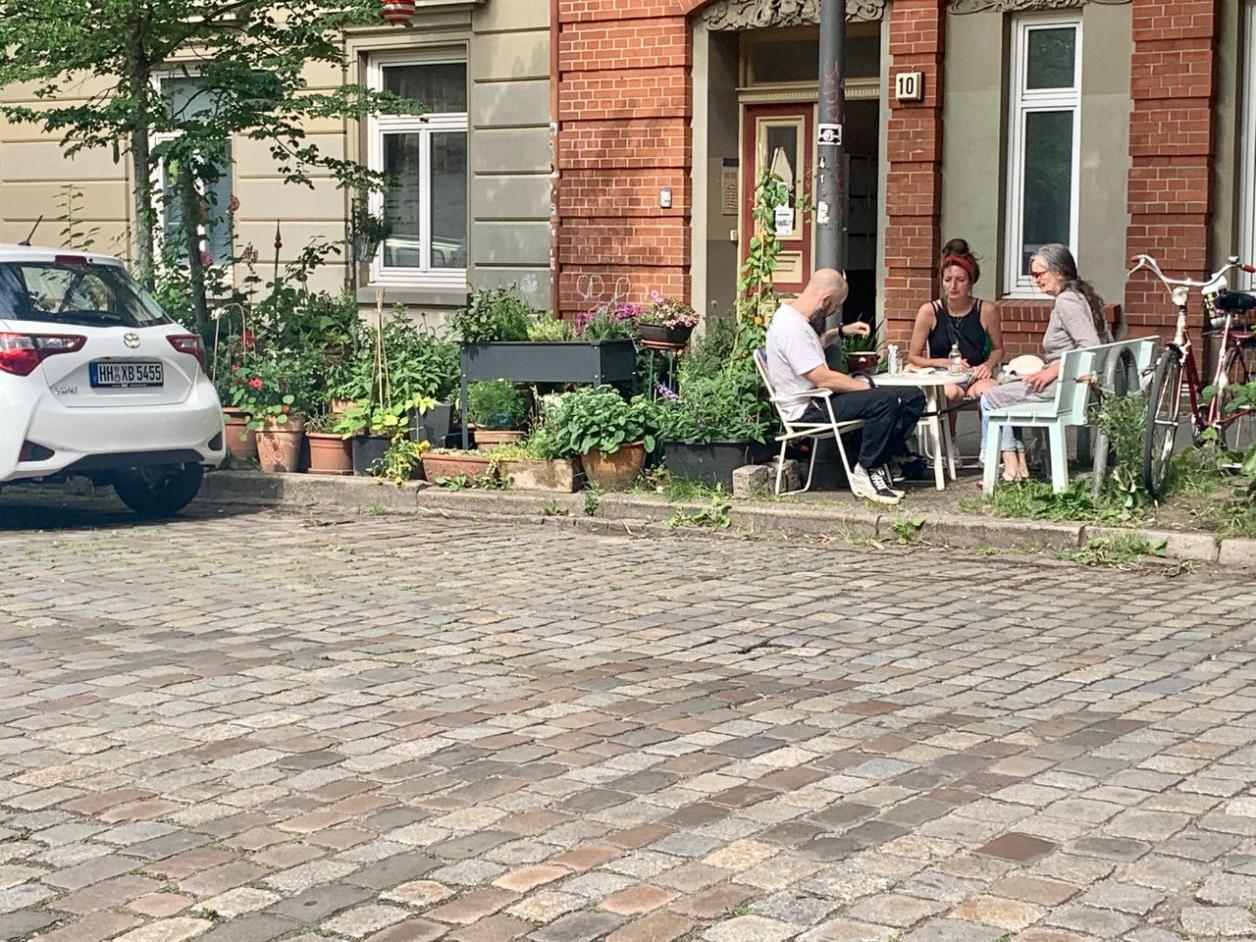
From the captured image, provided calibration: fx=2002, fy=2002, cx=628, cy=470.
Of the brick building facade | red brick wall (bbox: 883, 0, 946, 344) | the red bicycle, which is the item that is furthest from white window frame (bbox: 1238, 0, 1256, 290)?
red brick wall (bbox: 883, 0, 946, 344)

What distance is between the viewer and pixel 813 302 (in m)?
11.3

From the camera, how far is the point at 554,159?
1756 cm

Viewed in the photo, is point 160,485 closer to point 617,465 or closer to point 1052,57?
point 617,465

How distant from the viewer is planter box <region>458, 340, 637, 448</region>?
40.4 feet

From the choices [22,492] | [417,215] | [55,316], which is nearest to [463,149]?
[417,215]

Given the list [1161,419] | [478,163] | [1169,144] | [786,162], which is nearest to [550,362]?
[1161,419]

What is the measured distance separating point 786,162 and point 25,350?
7934 millimetres

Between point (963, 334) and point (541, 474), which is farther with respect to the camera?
point (963, 334)

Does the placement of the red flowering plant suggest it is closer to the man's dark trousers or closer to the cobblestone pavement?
the cobblestone pavement

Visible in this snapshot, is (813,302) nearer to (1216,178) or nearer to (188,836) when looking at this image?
(1216,178)

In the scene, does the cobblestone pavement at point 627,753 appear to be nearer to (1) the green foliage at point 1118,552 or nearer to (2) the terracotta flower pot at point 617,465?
(1) the green foliage at point 1118,552

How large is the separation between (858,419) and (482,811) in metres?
A: 6.23

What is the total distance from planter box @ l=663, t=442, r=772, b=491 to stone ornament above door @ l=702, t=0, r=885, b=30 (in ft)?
17.7

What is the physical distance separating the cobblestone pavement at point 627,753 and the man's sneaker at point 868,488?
1.41 meters
